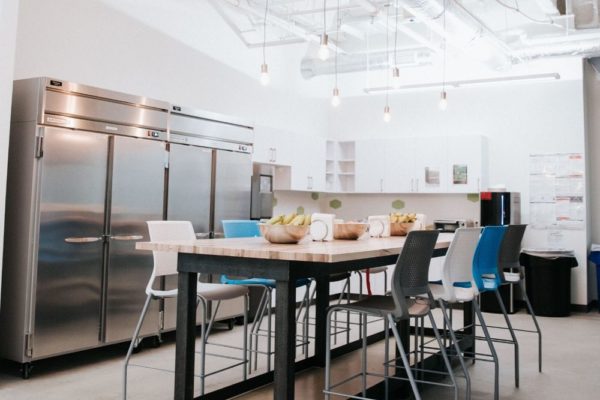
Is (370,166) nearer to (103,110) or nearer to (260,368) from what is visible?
(260,368)

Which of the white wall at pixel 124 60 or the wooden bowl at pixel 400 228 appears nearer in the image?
the wooden bowl at pixel 400 228

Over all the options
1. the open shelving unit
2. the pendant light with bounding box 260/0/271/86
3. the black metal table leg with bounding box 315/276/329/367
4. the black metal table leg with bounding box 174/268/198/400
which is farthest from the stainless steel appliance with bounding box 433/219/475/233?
the black metal table leg with bounding box 174/268/198/400

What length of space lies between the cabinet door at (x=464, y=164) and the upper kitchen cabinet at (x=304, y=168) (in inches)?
66.9

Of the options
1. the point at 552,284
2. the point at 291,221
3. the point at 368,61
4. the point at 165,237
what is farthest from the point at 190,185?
the point at 552,284

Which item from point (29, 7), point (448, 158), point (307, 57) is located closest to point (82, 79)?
point (29, 7)

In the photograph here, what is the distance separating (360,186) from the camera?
321 inches

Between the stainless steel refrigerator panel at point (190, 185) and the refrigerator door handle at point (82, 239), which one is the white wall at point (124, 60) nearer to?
the stainless steel refrigerator panel at point (190, 185)

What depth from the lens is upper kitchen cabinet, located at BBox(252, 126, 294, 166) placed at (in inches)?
258

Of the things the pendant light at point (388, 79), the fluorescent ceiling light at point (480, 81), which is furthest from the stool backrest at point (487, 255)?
the fluorescent ceiling light at point (480, 81)

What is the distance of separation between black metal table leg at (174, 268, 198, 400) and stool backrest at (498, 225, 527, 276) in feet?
7.40

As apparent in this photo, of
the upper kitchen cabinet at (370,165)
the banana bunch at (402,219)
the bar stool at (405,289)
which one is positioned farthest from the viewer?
the upper kitchen cabinet at (370,165)

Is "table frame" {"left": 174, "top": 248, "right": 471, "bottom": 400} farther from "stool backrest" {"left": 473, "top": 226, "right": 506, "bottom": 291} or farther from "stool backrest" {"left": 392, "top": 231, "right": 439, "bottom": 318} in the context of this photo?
"stool backrest" {"left": 473, "top": 226, "right": 506, "bottom": 291}

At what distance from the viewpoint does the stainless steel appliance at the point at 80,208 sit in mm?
4004

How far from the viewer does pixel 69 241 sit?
4.18m
